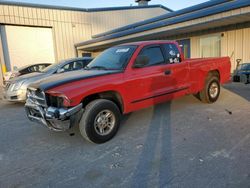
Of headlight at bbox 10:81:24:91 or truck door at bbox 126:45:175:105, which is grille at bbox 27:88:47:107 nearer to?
truck door at bbox 126:45:175:105

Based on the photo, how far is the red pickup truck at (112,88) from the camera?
11.9ft

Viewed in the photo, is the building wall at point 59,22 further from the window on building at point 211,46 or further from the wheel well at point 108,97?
the wheel well at point 108,97

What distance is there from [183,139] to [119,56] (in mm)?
2306

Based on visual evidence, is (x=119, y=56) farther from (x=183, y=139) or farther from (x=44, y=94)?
(x=183, y=139)

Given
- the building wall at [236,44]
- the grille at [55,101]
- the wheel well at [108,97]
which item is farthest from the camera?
the building wall at [236,44]

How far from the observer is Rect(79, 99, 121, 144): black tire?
12.2 feet

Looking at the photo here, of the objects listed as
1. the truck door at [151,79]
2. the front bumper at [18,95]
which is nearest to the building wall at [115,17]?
the front bumper at [18,95]

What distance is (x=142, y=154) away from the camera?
135 inches

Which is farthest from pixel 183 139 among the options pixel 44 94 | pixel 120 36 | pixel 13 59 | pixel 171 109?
pixel 13 59

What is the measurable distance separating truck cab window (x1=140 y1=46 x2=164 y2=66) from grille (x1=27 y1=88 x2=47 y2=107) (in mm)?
2322

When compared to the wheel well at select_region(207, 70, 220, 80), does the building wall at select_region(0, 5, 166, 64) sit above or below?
above

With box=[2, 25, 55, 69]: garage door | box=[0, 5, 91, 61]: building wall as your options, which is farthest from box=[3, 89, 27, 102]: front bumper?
box=[0, 5, 91, 61]: building wall

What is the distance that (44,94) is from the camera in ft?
12.1

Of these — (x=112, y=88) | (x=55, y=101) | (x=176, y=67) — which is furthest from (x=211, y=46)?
(x=55, y=101)
